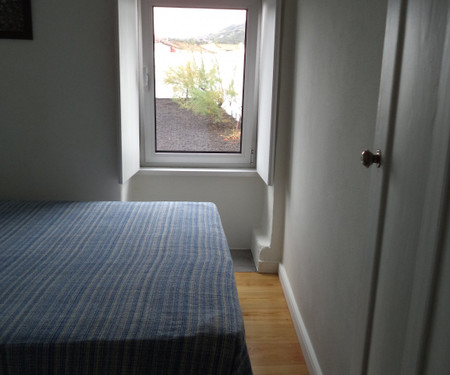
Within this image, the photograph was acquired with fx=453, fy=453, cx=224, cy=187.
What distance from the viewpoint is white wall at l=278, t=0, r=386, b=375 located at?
143 cm

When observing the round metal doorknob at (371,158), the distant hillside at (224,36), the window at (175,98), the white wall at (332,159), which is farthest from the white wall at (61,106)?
the round metal doorknob at (371,158)

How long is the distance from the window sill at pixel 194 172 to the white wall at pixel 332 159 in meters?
0.73

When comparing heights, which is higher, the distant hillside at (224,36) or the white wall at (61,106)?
the distant hillside at (224,36)

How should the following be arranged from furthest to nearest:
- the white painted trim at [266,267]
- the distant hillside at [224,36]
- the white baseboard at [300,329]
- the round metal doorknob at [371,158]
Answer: the distant hillside at [224,36], the white painted trim at [266,267], the white baseboard at [300,329], the round metal doorknob at [371,158]

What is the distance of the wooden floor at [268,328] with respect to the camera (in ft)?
6.70

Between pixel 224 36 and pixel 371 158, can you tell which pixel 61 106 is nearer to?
pixel 224 36

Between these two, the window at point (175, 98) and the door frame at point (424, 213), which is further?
the window at point (175, 98)

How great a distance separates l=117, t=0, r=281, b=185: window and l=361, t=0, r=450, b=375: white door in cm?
159

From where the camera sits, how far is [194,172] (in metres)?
3.18

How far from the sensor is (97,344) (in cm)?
120

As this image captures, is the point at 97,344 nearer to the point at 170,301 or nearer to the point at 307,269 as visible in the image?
the point at 170,301

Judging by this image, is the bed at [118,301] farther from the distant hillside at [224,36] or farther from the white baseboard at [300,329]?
the distant hillside at [224,36]

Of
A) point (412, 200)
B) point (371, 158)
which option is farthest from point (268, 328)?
point (412, 200)

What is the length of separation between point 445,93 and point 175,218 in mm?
1566
